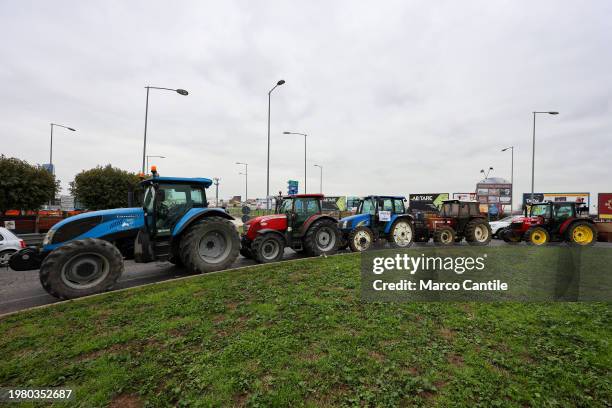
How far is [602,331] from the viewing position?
375 cm

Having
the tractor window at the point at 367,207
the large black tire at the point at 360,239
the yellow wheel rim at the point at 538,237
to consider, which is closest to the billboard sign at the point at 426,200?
the yellow wheel rim at the point at 538,237

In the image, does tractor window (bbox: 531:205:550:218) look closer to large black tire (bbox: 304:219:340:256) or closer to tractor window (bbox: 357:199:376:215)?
tractor window (bbox: 357:199:376:215)

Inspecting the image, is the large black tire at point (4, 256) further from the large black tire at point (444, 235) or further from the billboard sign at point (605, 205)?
the billboard sign at point (605, 205)

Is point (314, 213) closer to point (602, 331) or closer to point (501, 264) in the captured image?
point (501, 264)

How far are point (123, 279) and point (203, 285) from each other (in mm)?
2972

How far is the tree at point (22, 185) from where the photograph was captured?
1759 centimetres

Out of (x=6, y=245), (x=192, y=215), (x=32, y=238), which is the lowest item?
(x=32, y=238)

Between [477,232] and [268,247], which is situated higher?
[477,232]

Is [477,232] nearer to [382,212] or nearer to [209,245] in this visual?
[382,212]

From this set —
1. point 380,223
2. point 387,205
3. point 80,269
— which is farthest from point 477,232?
point 80,269

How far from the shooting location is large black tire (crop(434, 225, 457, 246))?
12.2 m

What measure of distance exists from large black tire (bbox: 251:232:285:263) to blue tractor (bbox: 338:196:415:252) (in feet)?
9.87

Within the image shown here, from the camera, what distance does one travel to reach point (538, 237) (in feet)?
42.0

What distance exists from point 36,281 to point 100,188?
1731 cm
